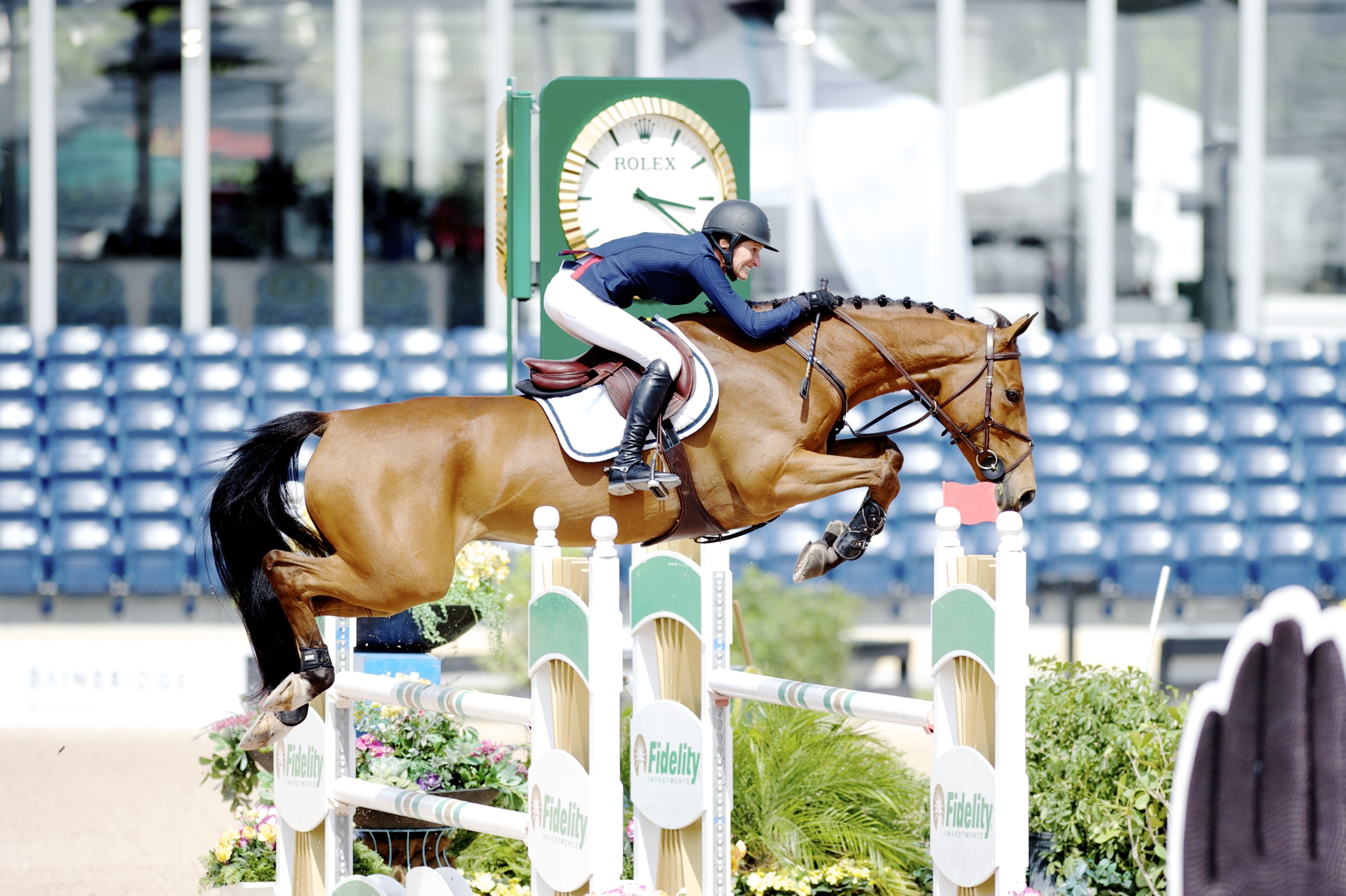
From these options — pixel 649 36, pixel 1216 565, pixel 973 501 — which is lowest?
pixel 1216 565

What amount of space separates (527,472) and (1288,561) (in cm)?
816

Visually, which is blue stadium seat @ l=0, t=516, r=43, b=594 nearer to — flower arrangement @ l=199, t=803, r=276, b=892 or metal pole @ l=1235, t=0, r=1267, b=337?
flower arrangement @ l=199, t=803, r=276, b=892

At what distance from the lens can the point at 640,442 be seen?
9.63 ft

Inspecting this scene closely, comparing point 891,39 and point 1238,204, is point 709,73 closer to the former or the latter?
point 891,39

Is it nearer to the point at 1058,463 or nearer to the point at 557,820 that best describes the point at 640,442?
the point at 557,820

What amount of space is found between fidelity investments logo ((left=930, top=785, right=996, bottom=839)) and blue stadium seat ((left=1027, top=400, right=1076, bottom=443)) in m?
7.35

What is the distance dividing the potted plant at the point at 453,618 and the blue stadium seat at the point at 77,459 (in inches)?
243

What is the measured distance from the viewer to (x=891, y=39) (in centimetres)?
1085

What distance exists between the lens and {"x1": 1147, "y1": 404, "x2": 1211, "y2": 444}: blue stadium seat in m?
10.1

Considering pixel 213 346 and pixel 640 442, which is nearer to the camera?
pixel 640 442

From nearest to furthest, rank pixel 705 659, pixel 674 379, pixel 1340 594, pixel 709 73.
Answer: pixel 674 379, pixel 705 659, pixel 1340 594, pixel 709 73

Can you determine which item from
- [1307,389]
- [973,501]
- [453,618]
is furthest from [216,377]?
[973,501]

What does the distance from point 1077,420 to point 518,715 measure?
767 cm

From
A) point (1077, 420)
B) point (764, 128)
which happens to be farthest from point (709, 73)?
point (1077, 420)
